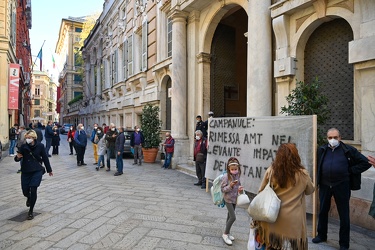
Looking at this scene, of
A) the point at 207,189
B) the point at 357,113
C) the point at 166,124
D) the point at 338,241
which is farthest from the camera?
the point at 166,124

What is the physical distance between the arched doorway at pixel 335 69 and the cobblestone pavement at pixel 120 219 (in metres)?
2.21

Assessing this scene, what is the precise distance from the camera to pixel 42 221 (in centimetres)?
513

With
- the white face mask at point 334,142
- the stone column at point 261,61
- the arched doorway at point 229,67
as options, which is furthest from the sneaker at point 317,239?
the arched doorway at point 229,67

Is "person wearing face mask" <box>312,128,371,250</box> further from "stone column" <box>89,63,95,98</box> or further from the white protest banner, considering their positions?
"stone column" <box>89,63,95,98</box>

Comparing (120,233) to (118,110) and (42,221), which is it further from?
(118,110)

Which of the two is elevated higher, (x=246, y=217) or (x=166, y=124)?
(x=166, y=124)

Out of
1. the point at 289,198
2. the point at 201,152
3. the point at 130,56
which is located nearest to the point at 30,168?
the point at 201,152

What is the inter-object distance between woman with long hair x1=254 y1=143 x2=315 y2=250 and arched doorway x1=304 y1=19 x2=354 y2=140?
3.82 m

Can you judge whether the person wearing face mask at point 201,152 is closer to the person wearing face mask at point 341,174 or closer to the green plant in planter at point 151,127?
the person wearing face mask at point 341,174

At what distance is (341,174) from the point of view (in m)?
4.09

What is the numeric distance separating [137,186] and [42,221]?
10.2 feet

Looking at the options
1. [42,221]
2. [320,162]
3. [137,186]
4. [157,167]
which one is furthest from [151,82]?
[320,162]

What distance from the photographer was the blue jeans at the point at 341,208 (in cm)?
404

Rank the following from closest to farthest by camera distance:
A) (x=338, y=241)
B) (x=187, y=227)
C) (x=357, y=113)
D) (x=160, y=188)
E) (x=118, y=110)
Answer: (x=338, y=241) → (x=187, y=227) → (x=357, y=113) → (x=160, y=188) → (x=118, y=110)
